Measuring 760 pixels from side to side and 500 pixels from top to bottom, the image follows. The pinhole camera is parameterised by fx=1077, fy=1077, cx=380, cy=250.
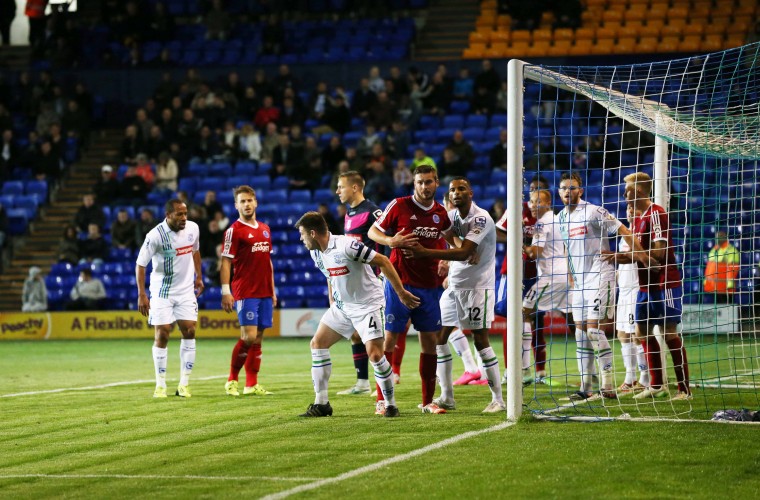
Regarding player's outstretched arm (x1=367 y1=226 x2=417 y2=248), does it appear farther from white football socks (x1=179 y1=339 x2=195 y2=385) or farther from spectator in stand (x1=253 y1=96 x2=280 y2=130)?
spectator in stand (x1=253 y1=96 x2=280 y2=130)

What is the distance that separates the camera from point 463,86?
2784 cm

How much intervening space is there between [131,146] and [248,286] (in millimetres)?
17046

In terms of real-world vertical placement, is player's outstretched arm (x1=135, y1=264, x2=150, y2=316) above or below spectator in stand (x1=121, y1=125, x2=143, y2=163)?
below

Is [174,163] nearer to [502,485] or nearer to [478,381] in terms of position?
[478,381]

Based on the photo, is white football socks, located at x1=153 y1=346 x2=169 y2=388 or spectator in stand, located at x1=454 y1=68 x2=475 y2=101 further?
spectator in stand, located at x1=454 y1=68 x2=475 y2=101

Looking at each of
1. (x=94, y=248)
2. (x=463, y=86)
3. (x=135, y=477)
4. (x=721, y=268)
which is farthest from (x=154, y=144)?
(x=135, y=477)

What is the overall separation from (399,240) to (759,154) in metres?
3.61

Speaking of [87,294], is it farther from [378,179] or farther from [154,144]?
[378,179]

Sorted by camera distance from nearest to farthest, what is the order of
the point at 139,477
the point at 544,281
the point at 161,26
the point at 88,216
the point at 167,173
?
1. the point at 139,477
2. the point at 544,281
3. the point at 88,216
4. the point at 167,173
5. the point at 161,26

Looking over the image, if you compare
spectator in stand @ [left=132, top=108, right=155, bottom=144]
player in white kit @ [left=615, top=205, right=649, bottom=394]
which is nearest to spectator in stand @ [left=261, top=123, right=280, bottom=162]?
spectator in stand @ [left=132, top=108, right=155, bottom=144]

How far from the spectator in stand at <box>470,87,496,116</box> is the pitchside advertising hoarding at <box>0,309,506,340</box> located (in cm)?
636

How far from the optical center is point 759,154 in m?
10.2

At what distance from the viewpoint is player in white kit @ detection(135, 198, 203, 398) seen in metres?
12.5

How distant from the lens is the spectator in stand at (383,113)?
2733 centimetres
